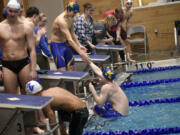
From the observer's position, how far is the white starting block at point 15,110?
424 cm

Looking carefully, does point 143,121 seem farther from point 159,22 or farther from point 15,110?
point 159,22

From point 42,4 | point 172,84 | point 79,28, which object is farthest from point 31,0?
point 172,84

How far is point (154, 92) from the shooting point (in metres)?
8.18

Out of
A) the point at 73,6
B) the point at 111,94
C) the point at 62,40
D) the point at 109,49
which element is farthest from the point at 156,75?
the point at 73,6

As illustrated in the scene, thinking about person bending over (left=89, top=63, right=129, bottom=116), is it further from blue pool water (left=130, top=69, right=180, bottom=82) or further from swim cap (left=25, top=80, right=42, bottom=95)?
blue pool water (left=130, top=69, right=180, bottom=82)

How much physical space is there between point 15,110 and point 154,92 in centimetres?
445

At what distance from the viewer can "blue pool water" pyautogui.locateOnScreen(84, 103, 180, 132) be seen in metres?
5.92

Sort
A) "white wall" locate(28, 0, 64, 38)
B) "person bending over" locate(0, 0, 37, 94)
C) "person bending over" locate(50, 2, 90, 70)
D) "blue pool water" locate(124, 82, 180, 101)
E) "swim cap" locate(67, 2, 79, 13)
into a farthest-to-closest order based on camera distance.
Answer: "white wall" locate(28, 0, 64, 38) → "blue pool water" locate(124, 82, 180, 101) → "person bending over" locate(50, 2, 90, 70) → "swim cap" locate(67, 2, 79, 13) → "person bending over" locate(0, 0, 37, 94)

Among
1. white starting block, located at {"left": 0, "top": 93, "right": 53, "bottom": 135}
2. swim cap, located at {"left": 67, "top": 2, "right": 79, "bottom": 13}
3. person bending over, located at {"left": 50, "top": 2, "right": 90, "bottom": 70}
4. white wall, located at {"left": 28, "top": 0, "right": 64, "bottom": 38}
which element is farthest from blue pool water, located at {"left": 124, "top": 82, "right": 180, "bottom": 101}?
white wall, located at {"left": 28, "top": 0, "right": 64, "bottom": 38}

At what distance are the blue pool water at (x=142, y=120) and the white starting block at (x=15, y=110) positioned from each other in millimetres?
1665

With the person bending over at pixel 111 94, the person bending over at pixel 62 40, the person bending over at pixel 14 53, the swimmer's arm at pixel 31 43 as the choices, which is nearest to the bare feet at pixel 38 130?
the person bending over at pixel 14 53

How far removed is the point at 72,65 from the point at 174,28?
5.99 meters

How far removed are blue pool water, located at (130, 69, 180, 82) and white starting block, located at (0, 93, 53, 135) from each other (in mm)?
5516

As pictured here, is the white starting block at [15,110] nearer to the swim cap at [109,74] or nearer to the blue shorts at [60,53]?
the swim cap at [109,74]
